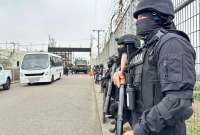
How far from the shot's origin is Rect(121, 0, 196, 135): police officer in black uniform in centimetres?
240

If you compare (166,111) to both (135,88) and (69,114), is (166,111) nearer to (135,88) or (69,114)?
(135,88)

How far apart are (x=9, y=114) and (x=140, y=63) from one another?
394 inches

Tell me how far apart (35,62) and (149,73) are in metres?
26.3

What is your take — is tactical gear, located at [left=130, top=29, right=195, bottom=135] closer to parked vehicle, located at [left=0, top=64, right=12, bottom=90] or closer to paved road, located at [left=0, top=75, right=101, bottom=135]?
paved road, located at [left=0, top=75, right=101, bottom=135]

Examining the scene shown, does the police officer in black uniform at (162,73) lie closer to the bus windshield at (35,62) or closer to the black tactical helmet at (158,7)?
the black tactical helmet at (158,7)

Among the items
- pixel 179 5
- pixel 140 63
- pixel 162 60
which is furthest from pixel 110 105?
pixel 162 60

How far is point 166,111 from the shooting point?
239cm

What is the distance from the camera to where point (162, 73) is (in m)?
2.50

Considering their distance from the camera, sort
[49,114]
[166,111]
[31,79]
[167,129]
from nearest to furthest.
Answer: [166,111] < [167,129] < [49,114] < [31,79]

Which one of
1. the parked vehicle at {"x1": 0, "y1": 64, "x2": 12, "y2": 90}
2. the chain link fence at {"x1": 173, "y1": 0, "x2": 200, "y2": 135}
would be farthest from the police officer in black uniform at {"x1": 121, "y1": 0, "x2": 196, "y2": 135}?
the parked vehicle at {"x1": 0, "y1": 64, "x2": 12, "y2": 90}

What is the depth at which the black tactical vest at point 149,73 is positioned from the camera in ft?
8.58

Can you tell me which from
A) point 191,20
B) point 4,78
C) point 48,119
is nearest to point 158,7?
point 191,20

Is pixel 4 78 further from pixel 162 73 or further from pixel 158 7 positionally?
pixel 162 73

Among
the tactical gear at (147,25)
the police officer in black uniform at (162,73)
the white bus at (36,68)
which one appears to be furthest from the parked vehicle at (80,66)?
the tactical gear at (147,25)
